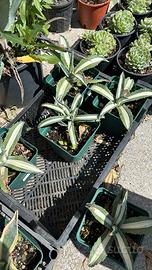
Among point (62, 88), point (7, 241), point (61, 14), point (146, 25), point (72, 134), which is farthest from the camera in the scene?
point (61, 14)

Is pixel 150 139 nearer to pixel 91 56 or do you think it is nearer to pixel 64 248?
pixel 91 56

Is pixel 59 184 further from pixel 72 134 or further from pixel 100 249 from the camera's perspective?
pixel 100 249

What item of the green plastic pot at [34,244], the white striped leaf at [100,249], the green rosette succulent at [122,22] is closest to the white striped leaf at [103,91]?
the green rosette succulent at [122,22]

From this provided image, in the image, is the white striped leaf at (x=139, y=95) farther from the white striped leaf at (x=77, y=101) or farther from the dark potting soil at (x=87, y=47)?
the dark potting soil at (x=87, y=47)

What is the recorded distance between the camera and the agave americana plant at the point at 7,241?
1641mm

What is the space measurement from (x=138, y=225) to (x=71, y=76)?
0.95 m

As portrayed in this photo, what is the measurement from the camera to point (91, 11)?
9.63 ft

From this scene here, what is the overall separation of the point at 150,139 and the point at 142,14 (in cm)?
90

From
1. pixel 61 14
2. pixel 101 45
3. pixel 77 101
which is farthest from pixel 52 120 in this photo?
pixel 61 14

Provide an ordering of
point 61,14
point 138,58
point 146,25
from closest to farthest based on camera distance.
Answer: point 138,58
point 146,25
point 61,14

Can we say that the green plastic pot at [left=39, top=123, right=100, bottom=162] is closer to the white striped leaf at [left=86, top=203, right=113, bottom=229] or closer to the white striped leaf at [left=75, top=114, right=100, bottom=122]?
the white striped leaf at [left=75, top=114, right=100, bottom=122]

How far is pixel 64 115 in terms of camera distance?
221 cm

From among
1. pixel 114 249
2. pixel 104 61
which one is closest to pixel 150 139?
pixel 104 61

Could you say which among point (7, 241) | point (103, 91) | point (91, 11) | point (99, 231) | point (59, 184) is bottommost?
point (99, 231)
